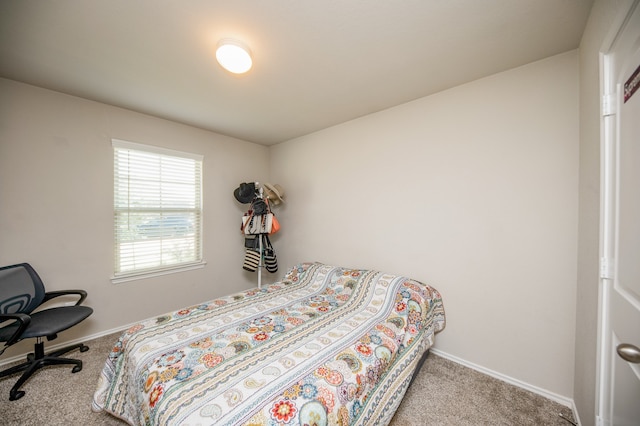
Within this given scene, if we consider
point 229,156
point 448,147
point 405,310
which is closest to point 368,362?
point 405,310

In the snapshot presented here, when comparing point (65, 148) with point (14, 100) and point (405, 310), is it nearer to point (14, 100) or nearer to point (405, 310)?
point (14, 100)

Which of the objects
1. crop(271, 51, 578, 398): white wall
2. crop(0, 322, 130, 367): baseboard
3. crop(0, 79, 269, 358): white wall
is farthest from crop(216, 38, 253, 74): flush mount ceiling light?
crop(0, 322, 130, 367): baseboard

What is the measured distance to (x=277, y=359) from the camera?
1.30 m

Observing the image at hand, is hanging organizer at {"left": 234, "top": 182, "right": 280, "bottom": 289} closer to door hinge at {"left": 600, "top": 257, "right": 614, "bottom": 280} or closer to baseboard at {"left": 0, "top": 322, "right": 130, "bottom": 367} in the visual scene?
baseboard at {"left": 0, "top": 322, "right": 130, "bottom": 367}

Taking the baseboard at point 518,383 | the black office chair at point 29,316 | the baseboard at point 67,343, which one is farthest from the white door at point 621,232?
the baseboard at point 67,343

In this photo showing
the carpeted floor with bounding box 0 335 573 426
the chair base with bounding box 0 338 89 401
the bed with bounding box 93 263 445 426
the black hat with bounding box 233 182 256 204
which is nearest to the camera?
the bed with bounding box 93 263 445 426

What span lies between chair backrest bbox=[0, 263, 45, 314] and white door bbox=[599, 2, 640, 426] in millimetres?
3597

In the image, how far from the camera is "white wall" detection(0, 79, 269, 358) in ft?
6.72

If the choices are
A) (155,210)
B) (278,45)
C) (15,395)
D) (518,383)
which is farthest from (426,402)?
(155,210)

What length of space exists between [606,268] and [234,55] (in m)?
2.36

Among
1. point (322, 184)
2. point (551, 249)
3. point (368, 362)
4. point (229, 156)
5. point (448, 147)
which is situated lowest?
point (368, 362)

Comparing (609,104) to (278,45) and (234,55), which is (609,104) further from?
(234,55)

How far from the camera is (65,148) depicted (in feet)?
7.45

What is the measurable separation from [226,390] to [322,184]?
8.27 ft
